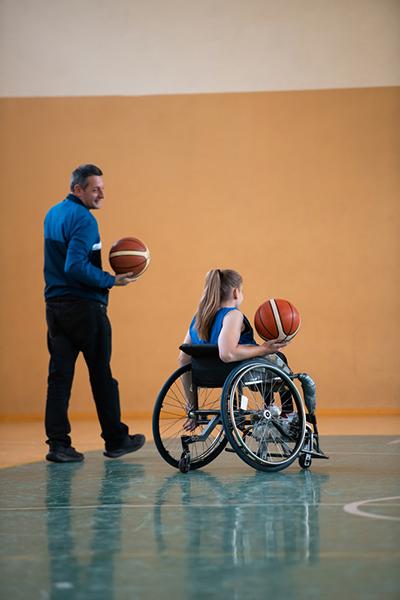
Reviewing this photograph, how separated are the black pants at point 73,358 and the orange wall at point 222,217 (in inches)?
113

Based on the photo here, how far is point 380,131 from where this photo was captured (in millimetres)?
7383

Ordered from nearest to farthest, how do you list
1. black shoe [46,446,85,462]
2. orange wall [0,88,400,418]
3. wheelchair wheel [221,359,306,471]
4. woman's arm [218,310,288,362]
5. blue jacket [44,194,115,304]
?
wheelchair wheel [221,359,306,471] → woman's arm [218,310,288,362] → blue jacket [44,194,115,304] → black shoe [46,446,85,462] → orange wall [0,88,400,418]

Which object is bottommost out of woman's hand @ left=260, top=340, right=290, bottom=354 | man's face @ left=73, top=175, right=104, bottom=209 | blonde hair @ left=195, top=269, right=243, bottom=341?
woman's hand @ left=260, top=340, right=290, bottom=354

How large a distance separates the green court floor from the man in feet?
0.93

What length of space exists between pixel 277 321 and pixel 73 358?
1061 mm

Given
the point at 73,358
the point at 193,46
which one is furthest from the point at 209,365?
the point at 193,46

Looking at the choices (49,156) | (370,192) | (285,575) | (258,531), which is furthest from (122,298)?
(285,575)

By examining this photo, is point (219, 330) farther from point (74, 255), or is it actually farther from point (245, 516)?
point (245, 516)

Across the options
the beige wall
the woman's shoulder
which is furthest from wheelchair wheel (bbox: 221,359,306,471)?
the beige wall

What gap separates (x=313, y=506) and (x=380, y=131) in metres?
4.80

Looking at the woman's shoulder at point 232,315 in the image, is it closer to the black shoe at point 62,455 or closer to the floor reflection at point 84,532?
the floor reflection at point 84,532

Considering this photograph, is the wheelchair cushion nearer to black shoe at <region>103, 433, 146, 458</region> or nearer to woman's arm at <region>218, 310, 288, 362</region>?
woman's arm at <region>218, 310, 288, 362</region>

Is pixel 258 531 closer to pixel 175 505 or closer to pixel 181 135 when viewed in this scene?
pixel 175 505

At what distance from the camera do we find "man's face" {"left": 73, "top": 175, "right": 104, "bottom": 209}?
454 centimetres
